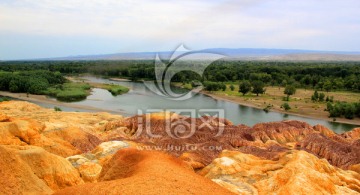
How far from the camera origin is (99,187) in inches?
412

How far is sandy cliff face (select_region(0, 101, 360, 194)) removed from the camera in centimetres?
1169

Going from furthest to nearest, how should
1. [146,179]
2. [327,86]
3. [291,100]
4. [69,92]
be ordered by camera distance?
[327,86] → [69,92] → [291,100] → [146,179]

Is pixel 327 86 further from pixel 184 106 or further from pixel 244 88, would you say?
pixel 184 106

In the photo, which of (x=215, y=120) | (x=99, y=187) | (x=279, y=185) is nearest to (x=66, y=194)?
(x=99, y=187)

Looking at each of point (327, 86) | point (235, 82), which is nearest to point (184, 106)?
point (235, 82)

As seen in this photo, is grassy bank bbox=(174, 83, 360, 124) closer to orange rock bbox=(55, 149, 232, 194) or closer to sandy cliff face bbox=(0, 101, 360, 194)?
sandy cliff face bbox=(0, 101, 360, 194)

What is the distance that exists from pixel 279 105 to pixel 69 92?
5003cm

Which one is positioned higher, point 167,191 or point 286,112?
point 167,191

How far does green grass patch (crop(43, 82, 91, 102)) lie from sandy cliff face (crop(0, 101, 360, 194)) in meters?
58.0

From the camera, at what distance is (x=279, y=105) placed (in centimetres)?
7562

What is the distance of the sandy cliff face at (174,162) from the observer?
11.7m

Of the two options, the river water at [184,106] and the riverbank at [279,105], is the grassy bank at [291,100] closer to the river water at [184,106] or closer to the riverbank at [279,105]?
the riverbank at [279,105]

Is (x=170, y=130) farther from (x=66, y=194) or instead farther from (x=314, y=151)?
(x=66, y=194)

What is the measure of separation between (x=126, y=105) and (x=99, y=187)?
66.2 m
